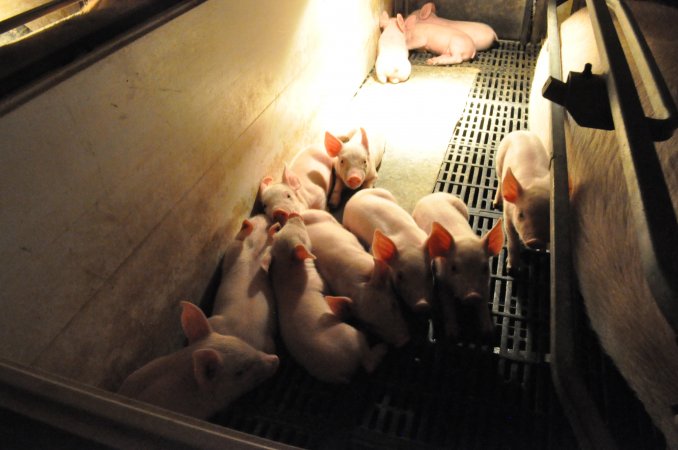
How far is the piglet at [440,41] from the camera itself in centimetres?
448

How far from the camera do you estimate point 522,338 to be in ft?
7.09

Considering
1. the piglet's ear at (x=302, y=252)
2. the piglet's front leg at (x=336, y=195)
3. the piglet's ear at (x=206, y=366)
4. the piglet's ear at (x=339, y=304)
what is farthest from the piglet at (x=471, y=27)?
the piglet's ear at (x=206, y=366)

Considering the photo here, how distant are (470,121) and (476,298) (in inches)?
79.5

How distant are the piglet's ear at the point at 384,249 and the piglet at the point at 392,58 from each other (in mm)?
2535

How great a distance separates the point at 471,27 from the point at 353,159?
8.20 feet

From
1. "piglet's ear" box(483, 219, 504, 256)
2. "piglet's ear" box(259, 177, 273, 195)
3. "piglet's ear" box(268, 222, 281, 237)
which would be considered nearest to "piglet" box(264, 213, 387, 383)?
"piglet's ear" box(268, 222, 281, 237)

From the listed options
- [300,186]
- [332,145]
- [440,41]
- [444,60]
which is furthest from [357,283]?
[440,41]

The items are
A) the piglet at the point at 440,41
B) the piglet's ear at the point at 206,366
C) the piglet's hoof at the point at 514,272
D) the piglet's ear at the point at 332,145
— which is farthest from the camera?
the piglet at the point at 440,41

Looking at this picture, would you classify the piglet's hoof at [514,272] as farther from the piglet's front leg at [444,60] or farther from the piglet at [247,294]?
the piglet's front leg at [444,60]

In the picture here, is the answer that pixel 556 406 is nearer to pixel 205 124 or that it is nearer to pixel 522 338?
pixel 522 338

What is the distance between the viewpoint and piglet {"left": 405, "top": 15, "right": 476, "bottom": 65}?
14.7 ft

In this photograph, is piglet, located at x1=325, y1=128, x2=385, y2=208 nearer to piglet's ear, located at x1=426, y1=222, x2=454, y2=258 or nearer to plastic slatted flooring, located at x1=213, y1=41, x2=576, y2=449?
piglet's ear, located at x1=426, y1=222, x2=454, y2=258

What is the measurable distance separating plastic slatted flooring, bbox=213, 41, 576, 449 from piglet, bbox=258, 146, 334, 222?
0.79 meters

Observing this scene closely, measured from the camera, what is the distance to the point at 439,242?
6.91ft
